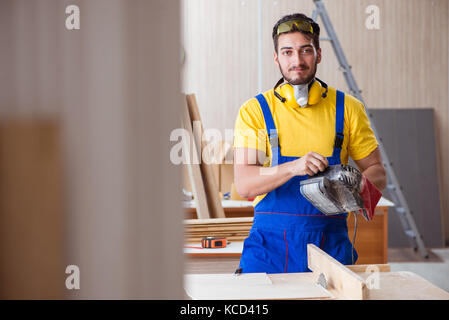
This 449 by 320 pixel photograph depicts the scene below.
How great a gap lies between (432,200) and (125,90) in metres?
6.29

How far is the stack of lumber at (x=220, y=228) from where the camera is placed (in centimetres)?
246

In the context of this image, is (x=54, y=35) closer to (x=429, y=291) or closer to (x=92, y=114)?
(x=92, y=114)

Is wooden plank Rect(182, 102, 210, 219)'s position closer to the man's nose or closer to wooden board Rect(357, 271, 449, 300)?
the man's nose

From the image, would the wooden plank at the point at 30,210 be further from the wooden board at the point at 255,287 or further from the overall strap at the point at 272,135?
the overall strap at the point at 272,135

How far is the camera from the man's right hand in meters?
1.46

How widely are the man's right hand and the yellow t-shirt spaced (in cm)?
24

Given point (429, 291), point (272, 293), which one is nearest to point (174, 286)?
point (272, 293)

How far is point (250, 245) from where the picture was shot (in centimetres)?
162

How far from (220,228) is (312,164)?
1.13m

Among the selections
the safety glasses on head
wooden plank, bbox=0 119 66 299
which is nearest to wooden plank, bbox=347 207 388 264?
the safety glasses on head

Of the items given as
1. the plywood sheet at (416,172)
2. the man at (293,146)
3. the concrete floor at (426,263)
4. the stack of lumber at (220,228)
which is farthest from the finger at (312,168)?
the plywood sheet at (416,172)

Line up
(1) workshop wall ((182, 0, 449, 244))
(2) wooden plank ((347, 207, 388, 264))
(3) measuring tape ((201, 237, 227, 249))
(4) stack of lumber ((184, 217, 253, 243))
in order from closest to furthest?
(3) measuring tape ((201, 237, 227, 249)) < (4) stack of lumber ((184, 217, 253, 243)) < (2) wooden plank ((347, 207, 388, 264)) < (1) workshop wall ((182, 0, 449, 244))

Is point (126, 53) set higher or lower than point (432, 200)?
higher

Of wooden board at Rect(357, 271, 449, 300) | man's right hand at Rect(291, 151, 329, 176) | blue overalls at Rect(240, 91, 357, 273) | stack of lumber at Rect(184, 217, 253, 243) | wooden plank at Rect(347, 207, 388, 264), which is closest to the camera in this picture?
wooden board at Rect(357, 271, 449, 300)
